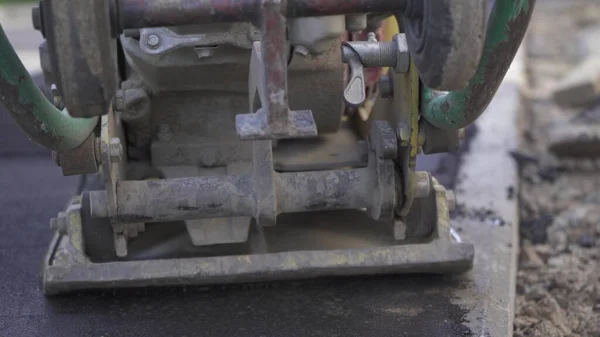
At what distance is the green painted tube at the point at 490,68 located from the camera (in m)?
2.49

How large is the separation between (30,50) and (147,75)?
358 cm

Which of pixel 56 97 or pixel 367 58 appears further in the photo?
pixel 56 97

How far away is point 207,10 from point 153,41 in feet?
2.82

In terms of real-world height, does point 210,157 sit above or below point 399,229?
above

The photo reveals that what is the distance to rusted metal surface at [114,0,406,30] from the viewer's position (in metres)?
2.28

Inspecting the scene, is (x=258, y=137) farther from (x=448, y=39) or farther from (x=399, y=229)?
(x=399, y=229)

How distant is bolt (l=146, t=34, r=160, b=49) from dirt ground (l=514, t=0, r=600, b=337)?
151 centimetres

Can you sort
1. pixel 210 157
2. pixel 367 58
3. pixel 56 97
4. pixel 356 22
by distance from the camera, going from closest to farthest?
pixel 367 58 → pixel 356 22 → pixel 56 97 → pixel 210 157

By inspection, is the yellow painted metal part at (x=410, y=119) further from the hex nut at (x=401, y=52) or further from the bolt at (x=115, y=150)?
the bolt at (x=115, y=150)

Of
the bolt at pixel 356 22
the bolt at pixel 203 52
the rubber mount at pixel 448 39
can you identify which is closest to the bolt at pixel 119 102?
the bolt at pixel 203 52

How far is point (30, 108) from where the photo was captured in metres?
2.63

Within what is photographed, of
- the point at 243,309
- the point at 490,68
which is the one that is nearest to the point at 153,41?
the point at 243,309

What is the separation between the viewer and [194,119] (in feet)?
11.2

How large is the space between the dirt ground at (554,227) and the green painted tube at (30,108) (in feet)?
5.25
